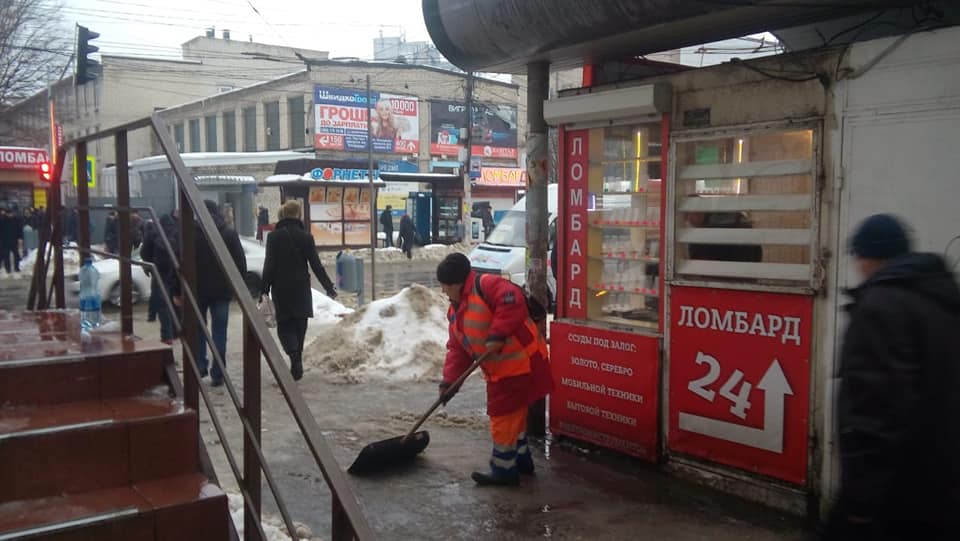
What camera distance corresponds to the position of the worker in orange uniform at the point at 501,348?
5156 millimetres

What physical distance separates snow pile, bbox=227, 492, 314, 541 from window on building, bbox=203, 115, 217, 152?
137 feet

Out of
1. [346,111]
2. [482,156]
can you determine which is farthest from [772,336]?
[482,156]

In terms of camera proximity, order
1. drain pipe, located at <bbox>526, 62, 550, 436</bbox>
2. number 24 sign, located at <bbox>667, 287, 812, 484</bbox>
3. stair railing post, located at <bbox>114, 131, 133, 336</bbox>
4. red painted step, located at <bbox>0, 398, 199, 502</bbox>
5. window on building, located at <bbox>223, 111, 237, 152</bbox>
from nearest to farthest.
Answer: red painted step, located at <bbox>0, 398, 199, 502</bbox>
stair railing post, located at <bbox>114, 131, 133, 336</bbox>
number 24 sign, located at <bbox>667, 287, 812, 484</bbox>
drain pipe, located at <bbox>526, 62, 550, 436</bbox>
window on building, located at <bbox>223, 111, 237, 152</bbox>

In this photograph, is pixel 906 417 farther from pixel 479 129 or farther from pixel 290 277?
pixel 479 129

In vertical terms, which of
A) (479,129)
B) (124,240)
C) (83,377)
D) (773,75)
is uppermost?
(479,129)

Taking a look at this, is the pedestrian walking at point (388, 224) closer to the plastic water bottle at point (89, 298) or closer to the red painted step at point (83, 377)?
the plastic water bottle at point (89, 298)

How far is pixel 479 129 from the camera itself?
40.8m

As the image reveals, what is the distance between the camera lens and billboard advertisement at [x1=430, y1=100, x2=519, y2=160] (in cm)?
3953

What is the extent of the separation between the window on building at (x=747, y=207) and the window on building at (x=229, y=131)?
128ft

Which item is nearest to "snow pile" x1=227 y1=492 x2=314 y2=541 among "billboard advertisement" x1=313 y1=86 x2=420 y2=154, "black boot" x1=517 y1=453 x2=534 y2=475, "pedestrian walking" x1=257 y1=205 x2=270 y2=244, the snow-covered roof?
"black boot" x1=517 y1=453 x2=534 y2=475

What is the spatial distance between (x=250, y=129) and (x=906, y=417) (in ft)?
133

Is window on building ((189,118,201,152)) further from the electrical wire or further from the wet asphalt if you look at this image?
the electrical wire

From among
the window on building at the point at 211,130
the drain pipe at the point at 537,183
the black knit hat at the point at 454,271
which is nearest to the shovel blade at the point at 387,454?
the black knit hat at the point at 454,271

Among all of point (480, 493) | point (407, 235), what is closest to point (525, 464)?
point (480, 493)
